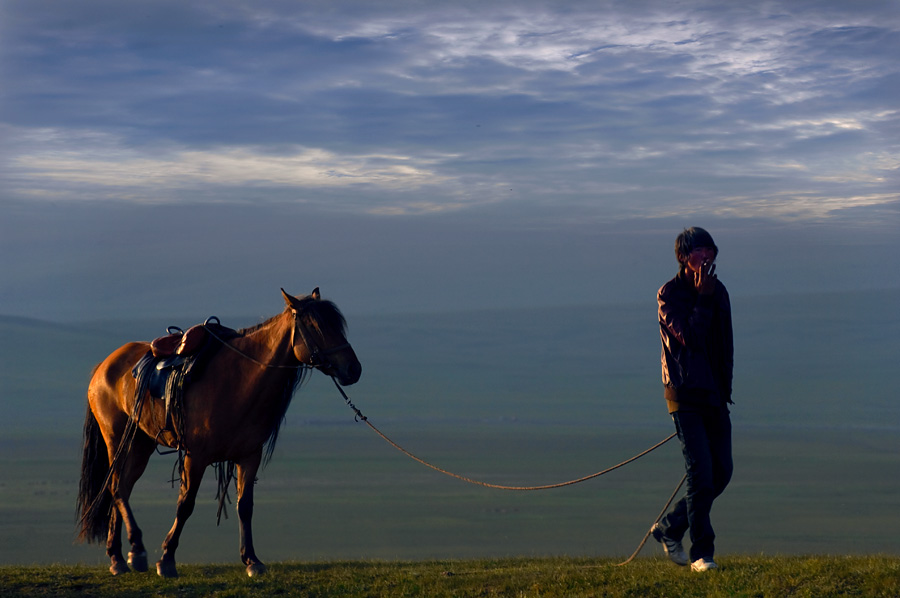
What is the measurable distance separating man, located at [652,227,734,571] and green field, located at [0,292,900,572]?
4015 cm

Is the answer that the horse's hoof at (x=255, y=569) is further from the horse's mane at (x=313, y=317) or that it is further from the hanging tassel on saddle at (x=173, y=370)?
the hanging tassel on saddle at (x=173, y=370)

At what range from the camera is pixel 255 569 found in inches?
355

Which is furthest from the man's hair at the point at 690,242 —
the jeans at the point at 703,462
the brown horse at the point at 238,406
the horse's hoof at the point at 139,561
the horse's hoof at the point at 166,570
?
the horse's hoof at the point at 139,561

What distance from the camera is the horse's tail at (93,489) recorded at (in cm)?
1018

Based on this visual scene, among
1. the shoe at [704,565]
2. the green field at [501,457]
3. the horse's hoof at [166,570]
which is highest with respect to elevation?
the shoe at [704,565]

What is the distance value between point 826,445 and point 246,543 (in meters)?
113

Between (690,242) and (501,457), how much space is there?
96.2 metres

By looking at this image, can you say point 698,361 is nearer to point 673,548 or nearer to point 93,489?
point 673,548

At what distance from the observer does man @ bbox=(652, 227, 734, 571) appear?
710 centimetres

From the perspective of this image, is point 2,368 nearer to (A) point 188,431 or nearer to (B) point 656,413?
(B) point 656,413

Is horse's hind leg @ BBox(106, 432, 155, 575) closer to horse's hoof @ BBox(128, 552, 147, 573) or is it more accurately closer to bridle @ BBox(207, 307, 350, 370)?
horse's hoof @ BBox(128, 552, 147, 573)

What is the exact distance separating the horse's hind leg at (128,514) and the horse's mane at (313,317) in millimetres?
1375

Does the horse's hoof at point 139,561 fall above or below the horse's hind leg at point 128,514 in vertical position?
below

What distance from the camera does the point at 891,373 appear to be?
516 feet
